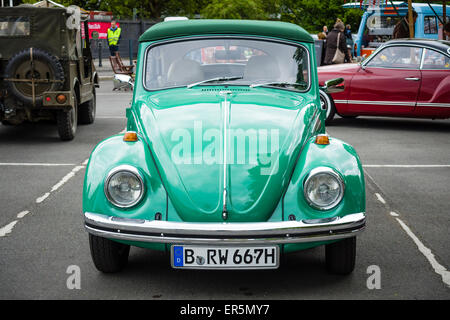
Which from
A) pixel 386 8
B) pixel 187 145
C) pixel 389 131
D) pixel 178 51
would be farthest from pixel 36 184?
pixel 386 8

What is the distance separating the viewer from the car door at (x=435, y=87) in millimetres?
11773

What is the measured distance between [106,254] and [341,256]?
1547 mm

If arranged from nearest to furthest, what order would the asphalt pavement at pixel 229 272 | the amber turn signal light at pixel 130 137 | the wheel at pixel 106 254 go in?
the asphalt pavement at pixel 229 272 < the wheel at pixel 106 254 < the amber turn signal light at pixel 130 137

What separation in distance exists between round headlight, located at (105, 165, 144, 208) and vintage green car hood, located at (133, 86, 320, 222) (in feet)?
0.56

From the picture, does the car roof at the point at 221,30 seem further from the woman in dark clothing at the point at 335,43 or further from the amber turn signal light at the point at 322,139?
the woman in dark clothing at the point at 335,43

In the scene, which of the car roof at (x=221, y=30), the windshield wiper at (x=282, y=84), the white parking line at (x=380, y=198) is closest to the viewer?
the windshield wiper at (x=282, y=84)

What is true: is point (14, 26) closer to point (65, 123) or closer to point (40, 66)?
point (40, 66)

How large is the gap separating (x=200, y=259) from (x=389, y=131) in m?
8.76

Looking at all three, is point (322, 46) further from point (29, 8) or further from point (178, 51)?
point (178, 51)

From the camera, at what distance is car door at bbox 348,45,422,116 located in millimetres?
11961

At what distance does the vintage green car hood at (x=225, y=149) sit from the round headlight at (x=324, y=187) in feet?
0.52

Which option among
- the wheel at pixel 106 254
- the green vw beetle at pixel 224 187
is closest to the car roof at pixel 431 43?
the green vw beetle at pixel 224 187

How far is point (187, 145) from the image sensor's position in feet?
14.4

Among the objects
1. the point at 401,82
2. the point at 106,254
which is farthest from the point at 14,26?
the point at 106,254
